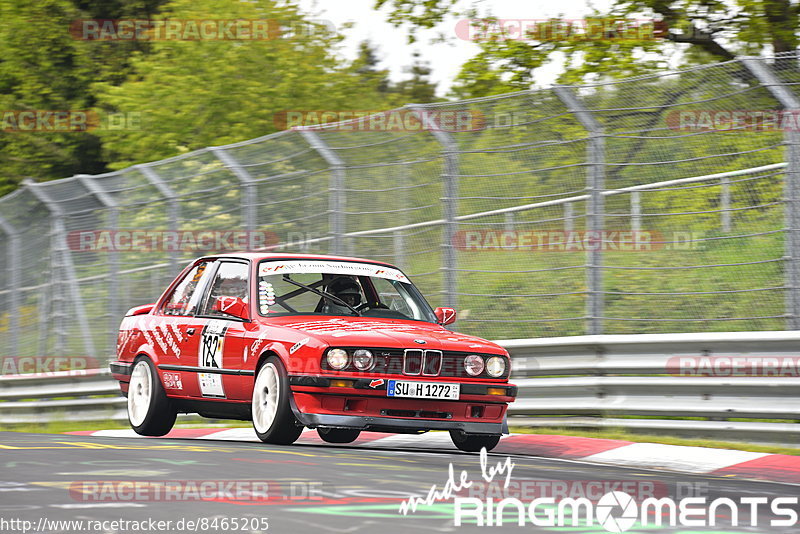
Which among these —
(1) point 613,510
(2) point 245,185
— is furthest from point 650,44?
(1) point 613,510

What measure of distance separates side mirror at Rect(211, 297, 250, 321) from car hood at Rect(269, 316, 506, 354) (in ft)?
0.78

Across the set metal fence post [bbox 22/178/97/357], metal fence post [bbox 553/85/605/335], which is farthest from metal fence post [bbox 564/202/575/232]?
metal fence post [bbox 22/178/97/357]

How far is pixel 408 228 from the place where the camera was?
42.2 ft

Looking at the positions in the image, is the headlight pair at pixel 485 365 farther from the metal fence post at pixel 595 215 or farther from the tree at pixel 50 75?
the tree at pixel 50 75

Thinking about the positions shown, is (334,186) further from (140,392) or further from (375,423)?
(375,423)

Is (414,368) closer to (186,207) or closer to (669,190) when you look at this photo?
(669,190)

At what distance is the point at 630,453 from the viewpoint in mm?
9523

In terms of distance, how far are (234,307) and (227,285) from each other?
83 centimetres

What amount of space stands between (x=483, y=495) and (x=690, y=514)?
0.99 metres

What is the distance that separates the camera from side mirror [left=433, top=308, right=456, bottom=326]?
1061cm

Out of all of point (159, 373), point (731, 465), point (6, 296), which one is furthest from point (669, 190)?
point (6, 296)

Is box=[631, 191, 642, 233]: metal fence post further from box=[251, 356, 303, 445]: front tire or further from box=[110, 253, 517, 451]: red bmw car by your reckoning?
box=[251, 356, 303, 445]: front tire

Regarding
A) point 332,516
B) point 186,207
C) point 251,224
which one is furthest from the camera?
point 186,207

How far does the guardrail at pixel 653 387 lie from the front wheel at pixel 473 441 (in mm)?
1240
